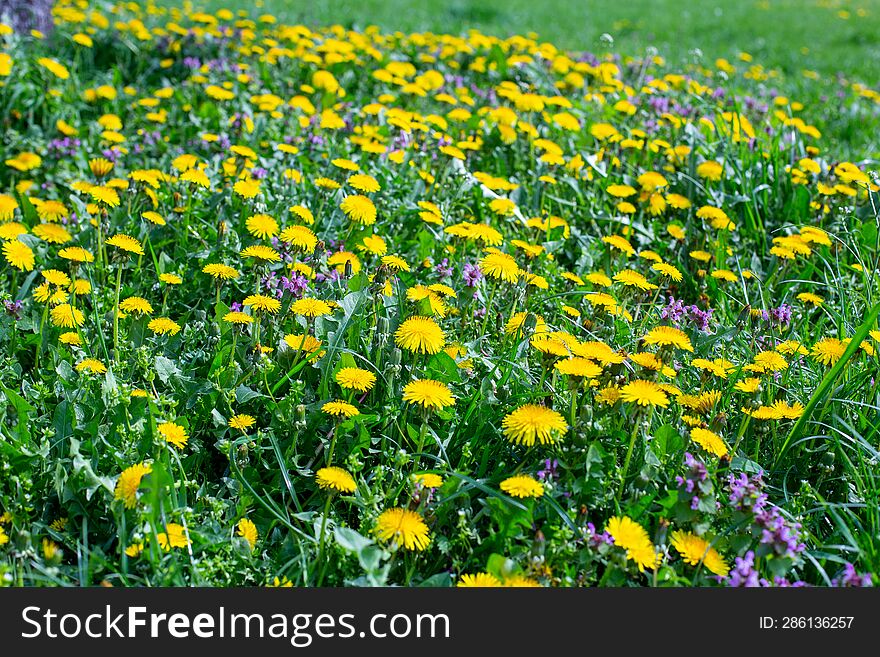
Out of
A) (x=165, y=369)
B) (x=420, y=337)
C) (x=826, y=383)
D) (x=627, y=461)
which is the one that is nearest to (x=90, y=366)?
(x=165, y=369)

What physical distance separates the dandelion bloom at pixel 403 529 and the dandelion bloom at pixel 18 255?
1.45m

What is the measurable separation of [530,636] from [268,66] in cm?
Result: 427

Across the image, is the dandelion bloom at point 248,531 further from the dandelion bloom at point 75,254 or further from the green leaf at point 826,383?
the green leaf at point 826,383

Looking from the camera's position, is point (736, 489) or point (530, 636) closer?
point (530, 636)

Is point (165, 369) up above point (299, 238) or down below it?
below

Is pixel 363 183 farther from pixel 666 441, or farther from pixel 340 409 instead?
pixel 666 441

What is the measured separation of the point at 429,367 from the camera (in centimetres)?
234

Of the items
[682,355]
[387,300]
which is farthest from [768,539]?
[387,300]

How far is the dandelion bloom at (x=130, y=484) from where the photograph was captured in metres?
1.85

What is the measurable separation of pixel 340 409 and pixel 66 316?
0.89 metres

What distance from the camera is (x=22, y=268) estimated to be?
2566 millimetres

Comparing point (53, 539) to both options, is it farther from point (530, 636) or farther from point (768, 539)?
point (768, 539)

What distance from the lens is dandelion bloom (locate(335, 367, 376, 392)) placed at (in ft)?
7.08

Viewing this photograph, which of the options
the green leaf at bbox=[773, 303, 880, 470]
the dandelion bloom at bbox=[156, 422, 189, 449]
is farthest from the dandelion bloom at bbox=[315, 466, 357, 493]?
the green leaf at bbox=[773, 303, 880, 470]
